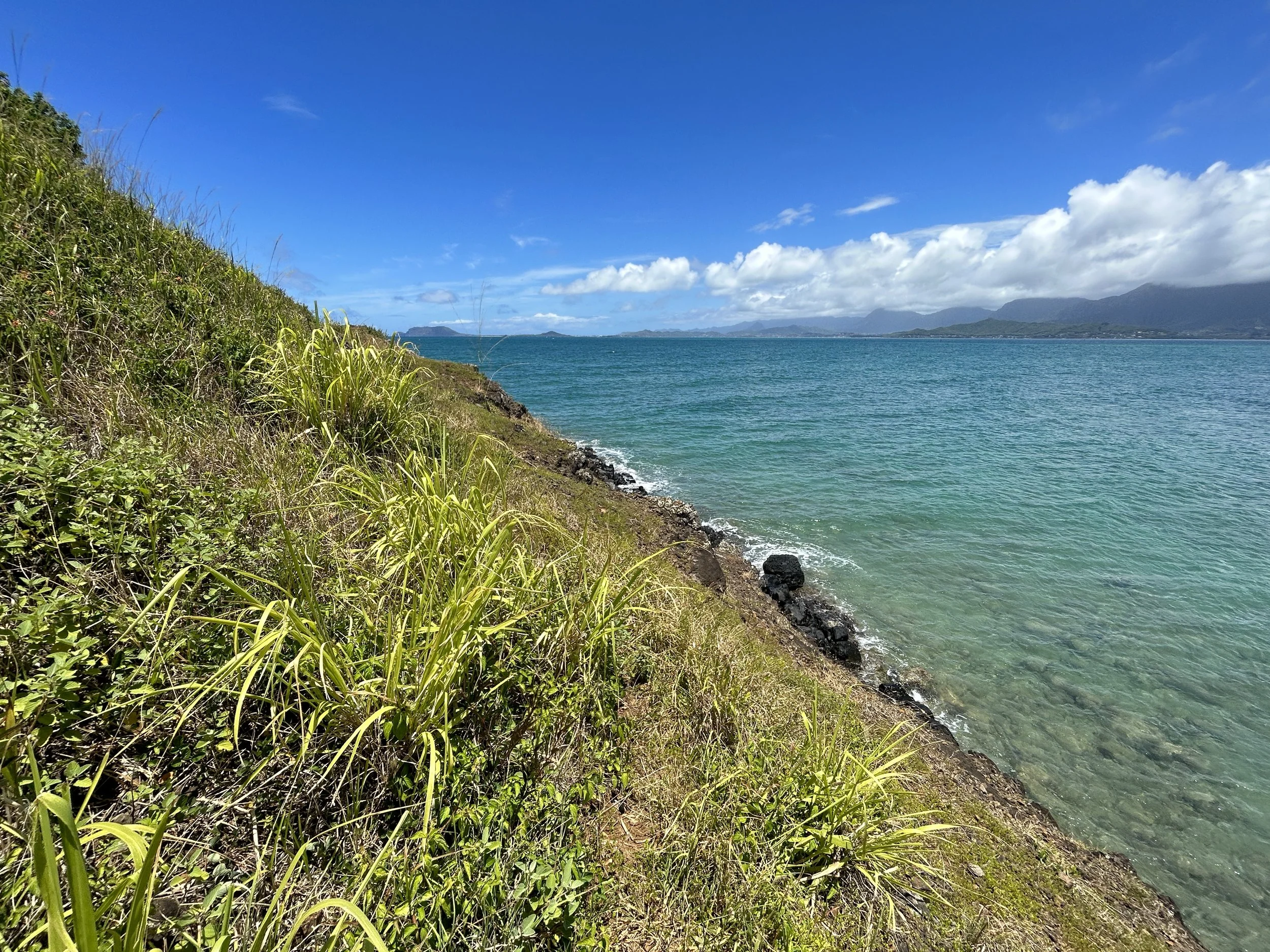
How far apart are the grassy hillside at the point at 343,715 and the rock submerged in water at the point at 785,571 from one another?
5.54 m

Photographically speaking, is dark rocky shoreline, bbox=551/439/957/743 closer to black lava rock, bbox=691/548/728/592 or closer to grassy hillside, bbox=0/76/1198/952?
black lava rock, bbox=691/548/728/592

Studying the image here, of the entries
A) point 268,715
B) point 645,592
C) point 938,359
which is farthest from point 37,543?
point 938,359

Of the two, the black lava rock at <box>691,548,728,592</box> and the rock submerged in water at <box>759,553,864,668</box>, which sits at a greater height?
the black lava rock at <box>691,548,728,592</box>

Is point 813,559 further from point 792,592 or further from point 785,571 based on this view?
point 792,592

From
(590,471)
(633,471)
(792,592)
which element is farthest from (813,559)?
(633,471)

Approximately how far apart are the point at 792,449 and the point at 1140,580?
12.3 metres

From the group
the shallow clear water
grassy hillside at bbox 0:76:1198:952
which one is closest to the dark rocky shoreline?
the shallow clear water

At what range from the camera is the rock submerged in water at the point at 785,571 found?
417 inches

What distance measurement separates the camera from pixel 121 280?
4426mm

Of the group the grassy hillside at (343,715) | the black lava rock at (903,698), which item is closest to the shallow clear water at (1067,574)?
the black lava rock at (903,698)

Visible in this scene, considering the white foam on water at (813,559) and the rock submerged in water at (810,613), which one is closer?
the white foam on water at (813,559)

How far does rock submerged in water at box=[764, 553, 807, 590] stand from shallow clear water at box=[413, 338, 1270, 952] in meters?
0.88

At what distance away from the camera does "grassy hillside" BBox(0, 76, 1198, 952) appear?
73.6 inches

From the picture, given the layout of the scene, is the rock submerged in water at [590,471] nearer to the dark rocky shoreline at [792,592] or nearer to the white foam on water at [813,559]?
the dark rocky shoreline at [792,592]
